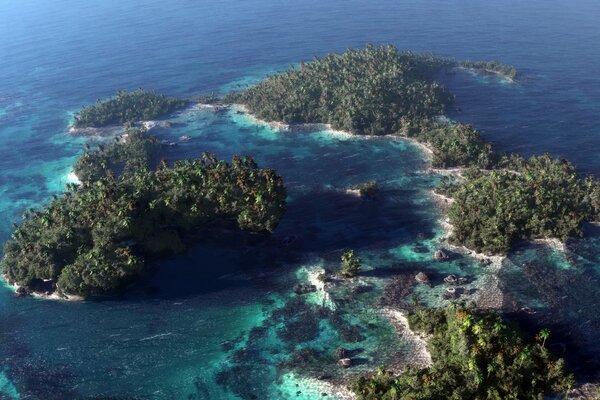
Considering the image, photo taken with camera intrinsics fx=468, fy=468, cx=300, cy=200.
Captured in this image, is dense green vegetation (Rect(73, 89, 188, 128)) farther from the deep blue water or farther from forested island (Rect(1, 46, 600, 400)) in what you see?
forested island (Rect(1, 46, 600, 400))

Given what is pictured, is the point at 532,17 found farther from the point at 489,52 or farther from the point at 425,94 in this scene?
the point at 425,94

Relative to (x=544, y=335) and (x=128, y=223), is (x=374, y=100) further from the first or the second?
(x=544, y=335)

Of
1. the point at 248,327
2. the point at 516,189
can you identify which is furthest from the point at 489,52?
the point at 248,327

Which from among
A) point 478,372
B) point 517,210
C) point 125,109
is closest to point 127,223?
point 478,372

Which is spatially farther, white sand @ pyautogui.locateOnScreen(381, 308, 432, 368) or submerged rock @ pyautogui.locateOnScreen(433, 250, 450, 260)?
submerged rock @ pyautogui.locateOnScreen(433, 250, 450, 260)

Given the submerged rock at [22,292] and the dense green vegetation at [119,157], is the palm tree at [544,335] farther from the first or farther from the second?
the dense green vegetation at [119,157]

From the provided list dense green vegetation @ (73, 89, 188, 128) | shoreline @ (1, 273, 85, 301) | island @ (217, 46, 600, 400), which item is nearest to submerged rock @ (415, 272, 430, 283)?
island @ (217, 46, 600, 400)

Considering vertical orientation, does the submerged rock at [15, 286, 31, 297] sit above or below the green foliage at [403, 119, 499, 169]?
below
